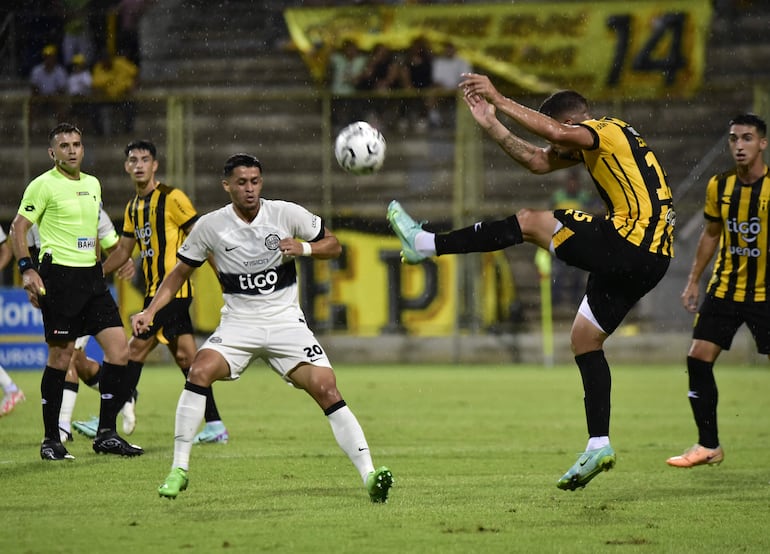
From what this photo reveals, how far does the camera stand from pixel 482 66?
71.9 ft

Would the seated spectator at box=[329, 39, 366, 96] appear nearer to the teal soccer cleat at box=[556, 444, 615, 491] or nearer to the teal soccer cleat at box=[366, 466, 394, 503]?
the teal soccer cleat at box=[556, 444, 615, 491]

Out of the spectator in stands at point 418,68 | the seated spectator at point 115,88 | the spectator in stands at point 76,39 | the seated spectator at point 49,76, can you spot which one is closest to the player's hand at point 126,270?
the seated spectator at point 115,88

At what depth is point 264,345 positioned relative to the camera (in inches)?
272

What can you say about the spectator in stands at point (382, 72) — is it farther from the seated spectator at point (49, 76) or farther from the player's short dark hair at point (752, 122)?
the player's short dark hair at point (752, 122)

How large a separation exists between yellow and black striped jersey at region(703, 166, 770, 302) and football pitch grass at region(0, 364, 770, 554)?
124cm

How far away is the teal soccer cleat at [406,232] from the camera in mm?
6871

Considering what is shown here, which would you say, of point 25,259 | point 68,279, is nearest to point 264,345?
point 68,279

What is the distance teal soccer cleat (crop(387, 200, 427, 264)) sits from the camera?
6.87 meters

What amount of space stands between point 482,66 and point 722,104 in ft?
14.2

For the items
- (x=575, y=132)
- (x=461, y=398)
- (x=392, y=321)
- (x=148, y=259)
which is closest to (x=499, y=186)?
(x=392, y=321)

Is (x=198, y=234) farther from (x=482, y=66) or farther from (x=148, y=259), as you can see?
(x=482, y=66)

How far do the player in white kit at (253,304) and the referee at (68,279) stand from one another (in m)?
2.05

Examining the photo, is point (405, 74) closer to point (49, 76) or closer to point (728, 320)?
point (49, 76)

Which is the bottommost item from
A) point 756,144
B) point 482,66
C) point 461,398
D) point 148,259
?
point 461,398
